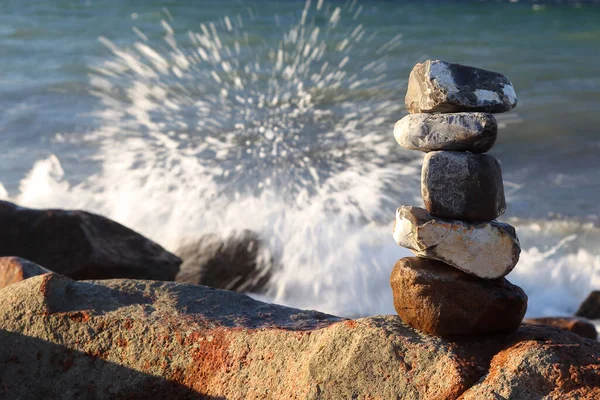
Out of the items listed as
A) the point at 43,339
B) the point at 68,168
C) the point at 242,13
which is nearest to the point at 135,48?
the point at 242,13

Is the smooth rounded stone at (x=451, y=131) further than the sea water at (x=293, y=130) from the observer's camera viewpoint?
No

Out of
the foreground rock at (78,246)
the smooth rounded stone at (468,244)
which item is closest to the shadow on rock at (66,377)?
the smooth rounded stone at (468,244)

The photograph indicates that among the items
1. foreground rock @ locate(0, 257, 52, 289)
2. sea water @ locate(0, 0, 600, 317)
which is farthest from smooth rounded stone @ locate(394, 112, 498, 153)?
sea water @ locate(0, 0, 600, 317)

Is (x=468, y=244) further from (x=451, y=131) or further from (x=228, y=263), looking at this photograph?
(x=228, y=263)

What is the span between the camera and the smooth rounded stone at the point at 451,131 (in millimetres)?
2986

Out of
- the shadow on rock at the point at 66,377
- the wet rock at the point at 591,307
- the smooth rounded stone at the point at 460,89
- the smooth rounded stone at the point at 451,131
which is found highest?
the smooth rounded stone at the point at 460,89

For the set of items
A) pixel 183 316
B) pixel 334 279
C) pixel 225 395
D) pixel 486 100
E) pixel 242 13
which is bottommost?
pixel 334 279

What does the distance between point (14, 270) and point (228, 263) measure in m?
2.77

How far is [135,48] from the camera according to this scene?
632 inches

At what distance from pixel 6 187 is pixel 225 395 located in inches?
278

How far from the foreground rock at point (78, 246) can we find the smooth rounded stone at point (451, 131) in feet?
9.18

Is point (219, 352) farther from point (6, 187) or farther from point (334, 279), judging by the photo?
point (6, 187)

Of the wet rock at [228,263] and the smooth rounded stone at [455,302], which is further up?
the smooth rounded stone at [455,302]

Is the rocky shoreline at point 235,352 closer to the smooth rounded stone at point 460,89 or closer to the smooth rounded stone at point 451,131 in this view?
the smooth rounded stone at point 451,131
